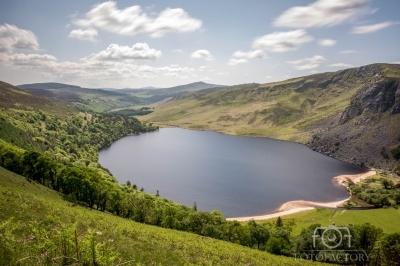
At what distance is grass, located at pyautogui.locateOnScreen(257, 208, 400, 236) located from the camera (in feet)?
321

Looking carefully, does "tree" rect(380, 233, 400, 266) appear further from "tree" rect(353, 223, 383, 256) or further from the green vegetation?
the green vegetation

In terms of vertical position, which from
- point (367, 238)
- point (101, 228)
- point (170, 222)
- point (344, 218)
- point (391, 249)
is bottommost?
point (344, 218)

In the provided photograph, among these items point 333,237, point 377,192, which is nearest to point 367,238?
point 333,237

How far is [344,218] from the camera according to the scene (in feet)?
338

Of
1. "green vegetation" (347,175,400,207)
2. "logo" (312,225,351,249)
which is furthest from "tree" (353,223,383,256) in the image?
"green vegetation" (347,175,400,207)

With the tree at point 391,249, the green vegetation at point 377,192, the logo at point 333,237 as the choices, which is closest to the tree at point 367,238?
the logo at point 333,237

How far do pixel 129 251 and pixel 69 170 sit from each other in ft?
180

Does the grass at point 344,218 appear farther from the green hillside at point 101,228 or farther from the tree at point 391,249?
the tree at point 391,249

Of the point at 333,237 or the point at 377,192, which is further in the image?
the point at 377,192

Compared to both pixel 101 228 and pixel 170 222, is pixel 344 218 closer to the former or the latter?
pixel 170 222

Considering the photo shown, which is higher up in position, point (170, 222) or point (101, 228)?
point (101, 228)

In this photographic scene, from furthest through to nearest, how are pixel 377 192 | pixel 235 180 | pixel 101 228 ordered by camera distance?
pixel 235 180
pixel 377 192
pixel 101 228

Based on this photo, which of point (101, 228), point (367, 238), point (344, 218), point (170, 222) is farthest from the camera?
point (344, 218)

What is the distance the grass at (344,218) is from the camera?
97938mm
